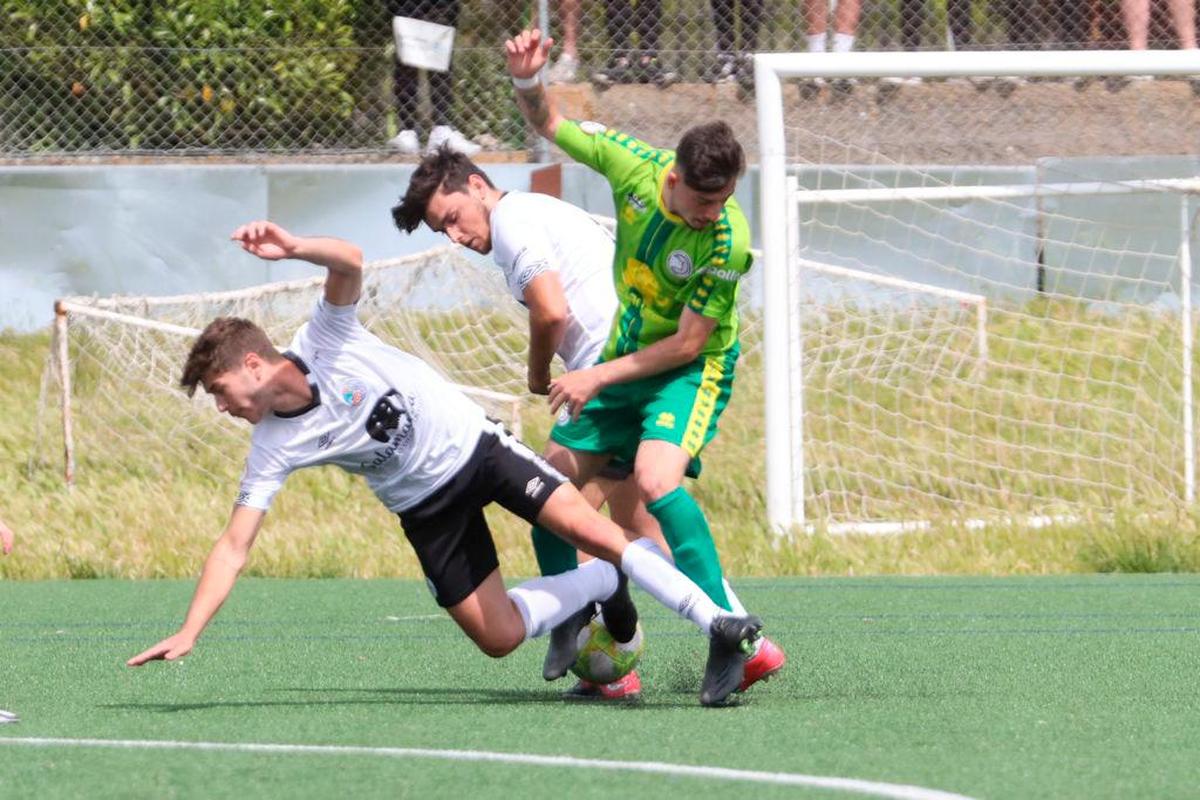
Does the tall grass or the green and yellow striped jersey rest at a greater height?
the green and yellow striped jersey

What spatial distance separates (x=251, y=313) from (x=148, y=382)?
2.35 feet

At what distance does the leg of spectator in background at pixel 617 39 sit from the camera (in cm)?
1205

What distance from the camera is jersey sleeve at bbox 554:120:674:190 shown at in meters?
5.61

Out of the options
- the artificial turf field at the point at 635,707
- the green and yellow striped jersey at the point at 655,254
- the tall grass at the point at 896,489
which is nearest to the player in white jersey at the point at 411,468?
the artificial turf field at the point at 635,707

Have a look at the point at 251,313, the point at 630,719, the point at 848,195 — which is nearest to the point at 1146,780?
the point at 630,719

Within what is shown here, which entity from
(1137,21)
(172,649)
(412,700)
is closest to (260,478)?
(172,649)

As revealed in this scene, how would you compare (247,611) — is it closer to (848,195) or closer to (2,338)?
(848,195)

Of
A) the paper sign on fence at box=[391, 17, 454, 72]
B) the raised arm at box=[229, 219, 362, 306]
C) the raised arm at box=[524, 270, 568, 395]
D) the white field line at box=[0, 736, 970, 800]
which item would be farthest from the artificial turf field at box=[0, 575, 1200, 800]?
the paper sign on fence at box=[391, 17, 454, 72]

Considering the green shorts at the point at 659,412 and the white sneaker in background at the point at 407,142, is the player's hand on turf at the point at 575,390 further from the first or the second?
the white sneaker in background at the point at 407,142

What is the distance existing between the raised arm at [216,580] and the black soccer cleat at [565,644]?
89 centimetres

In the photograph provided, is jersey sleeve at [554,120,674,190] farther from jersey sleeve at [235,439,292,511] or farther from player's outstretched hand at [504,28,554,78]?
jersey sleeve at [235,439,292,511]

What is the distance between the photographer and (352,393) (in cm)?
506

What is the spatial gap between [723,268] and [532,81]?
0.99 meters

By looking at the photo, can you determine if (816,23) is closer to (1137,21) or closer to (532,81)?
(1137,21)
